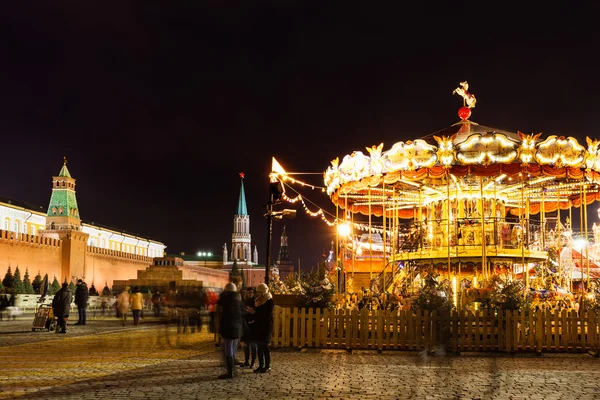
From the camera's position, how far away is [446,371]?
10320 mm

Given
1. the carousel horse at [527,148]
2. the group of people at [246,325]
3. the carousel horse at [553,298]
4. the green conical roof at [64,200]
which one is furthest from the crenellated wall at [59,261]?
the group of people at [246,325]

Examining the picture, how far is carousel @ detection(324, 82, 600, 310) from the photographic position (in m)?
17.2

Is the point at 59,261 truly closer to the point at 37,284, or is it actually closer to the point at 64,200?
the point at 37,284

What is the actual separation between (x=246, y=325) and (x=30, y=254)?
148ft

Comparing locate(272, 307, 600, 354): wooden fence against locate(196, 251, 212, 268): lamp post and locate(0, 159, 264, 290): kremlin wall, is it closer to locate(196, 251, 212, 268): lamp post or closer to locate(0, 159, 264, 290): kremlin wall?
locate(0, 159, 264, 290): kremlin wall

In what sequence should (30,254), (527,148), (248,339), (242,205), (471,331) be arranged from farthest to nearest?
(242,205)
(30,254)
(527,148)
(471,331)
(248,339)

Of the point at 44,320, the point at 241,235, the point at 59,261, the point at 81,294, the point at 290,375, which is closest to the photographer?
the point at 290,375

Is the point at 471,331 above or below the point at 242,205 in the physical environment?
below

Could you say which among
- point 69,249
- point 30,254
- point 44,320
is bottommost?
point 44,320

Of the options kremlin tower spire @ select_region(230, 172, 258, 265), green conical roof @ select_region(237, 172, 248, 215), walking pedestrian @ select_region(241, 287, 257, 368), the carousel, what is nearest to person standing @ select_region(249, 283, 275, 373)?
walking pedestrian @ select_region(241, 287, 257, 368)

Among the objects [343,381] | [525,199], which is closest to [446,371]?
[343,381]

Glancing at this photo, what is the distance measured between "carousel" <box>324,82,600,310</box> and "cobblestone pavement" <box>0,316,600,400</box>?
20.1 ft

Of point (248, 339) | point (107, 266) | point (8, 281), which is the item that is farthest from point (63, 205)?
point (248, 339)

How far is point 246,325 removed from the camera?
11.0 meters
